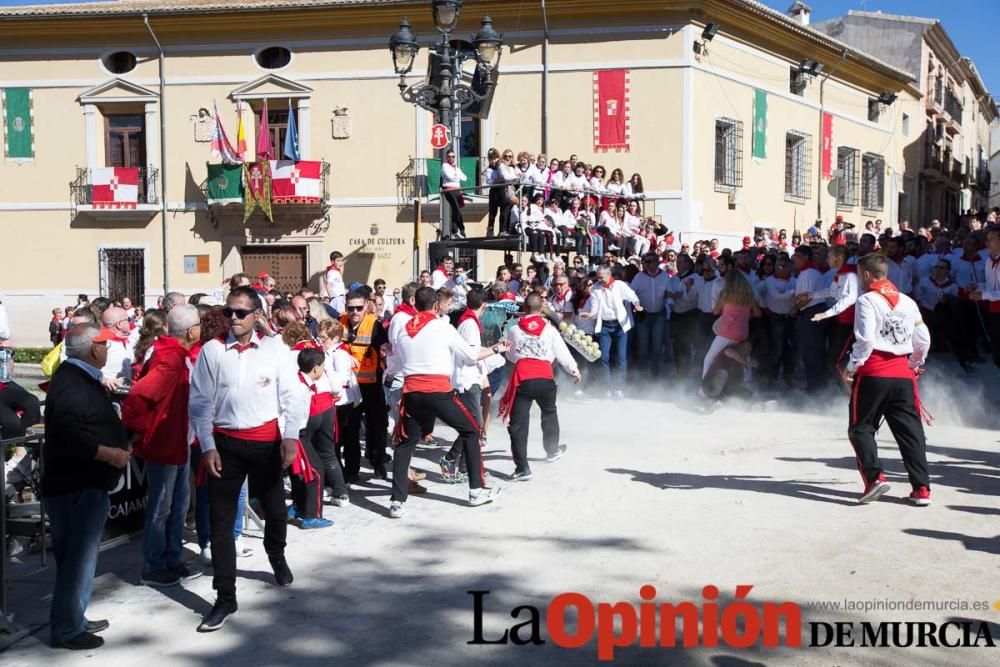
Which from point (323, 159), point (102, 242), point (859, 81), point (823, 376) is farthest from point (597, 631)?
point (859, 81)

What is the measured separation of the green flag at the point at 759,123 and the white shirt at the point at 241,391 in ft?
69.7

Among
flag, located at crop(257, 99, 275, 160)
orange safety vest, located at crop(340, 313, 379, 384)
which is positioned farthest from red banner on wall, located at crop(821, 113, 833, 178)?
orange safety vest, located at crop(340, 313, 379, 384)

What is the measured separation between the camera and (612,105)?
75.5 feet

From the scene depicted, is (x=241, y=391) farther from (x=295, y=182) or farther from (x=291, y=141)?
(x=291, y=141)

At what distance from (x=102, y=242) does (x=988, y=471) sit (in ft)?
74.7

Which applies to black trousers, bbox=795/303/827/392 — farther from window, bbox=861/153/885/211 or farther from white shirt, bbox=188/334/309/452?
window, bbox=861/153/885/211

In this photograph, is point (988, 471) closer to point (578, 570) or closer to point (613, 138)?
point (578, 570)

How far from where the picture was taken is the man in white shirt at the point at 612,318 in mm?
13359

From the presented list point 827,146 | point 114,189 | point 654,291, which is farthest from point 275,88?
point 827,146

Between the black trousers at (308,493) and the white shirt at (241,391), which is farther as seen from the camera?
the black trousers at (308,493)

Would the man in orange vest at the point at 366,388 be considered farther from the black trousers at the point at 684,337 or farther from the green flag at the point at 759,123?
the green flag at the point at 759,123

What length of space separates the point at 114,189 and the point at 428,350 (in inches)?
795

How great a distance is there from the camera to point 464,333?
8.98 meters

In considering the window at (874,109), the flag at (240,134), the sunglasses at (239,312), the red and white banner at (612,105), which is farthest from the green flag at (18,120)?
the window at (874,109)
